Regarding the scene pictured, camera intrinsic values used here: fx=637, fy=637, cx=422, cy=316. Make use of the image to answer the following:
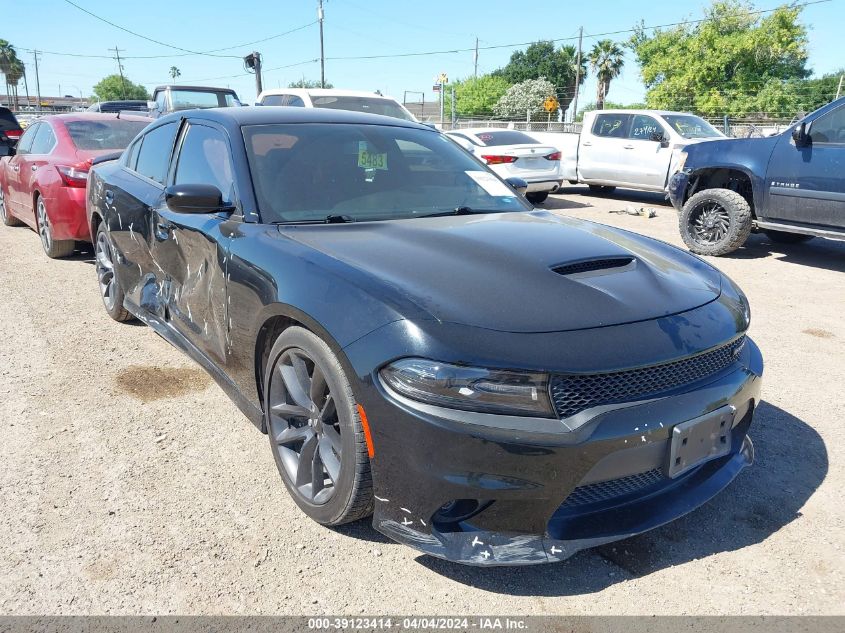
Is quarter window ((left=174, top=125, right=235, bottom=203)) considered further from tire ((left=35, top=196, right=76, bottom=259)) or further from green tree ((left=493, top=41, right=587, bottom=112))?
green tree ((left=493, top=41, right=587, bottom=112))

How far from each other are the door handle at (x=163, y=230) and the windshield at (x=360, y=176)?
76 centimetres

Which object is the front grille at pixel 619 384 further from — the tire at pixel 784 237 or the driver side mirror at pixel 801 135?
the tire at pixel 784 237

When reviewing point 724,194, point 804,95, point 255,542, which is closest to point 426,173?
point 255,542

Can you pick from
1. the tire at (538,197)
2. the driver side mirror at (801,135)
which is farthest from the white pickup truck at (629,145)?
the driver side mirror at (801,135)

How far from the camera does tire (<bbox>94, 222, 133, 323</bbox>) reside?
4.68m

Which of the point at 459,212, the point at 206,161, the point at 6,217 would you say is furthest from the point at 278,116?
the point at 6,217

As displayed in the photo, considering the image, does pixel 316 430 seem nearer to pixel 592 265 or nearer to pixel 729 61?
pixel 592 265

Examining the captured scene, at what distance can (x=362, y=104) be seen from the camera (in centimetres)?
1036

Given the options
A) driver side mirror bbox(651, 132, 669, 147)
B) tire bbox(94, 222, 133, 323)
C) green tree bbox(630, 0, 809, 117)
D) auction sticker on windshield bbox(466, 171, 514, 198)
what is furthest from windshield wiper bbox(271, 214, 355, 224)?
green tree bbox(630, 0, 809, 117)

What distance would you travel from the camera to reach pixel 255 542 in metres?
2.40

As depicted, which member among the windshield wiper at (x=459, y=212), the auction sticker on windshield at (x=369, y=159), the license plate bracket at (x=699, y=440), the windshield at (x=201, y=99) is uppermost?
the windshield at (x=201, y=99)

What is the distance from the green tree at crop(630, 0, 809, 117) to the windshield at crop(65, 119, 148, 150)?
1770 inches

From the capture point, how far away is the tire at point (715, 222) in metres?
7.16

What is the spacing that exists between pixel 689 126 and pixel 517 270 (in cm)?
1114
